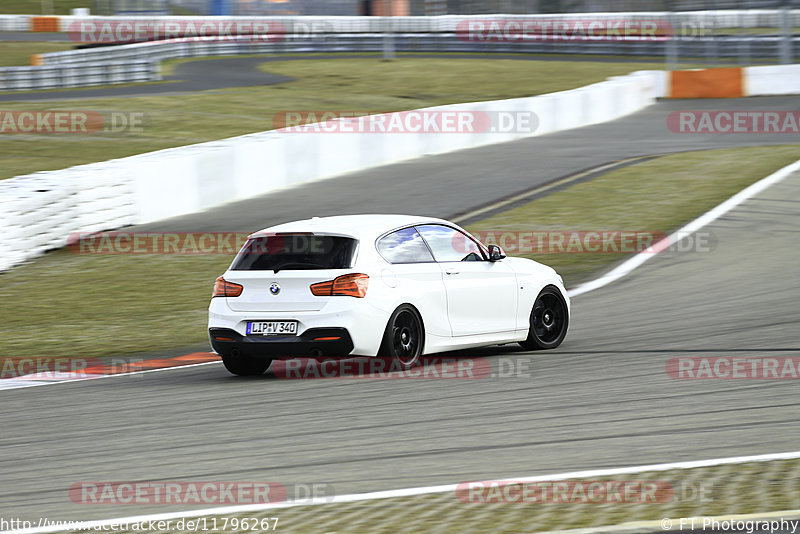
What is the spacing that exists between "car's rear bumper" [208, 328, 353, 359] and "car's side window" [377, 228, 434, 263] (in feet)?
2.78

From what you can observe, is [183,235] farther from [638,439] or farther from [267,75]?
[267,75]

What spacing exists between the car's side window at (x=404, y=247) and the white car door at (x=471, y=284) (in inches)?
4.1

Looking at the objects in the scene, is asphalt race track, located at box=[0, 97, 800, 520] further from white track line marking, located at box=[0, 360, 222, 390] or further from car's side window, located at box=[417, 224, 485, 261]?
car's side window, located at box=[417, 224, 485, 261]

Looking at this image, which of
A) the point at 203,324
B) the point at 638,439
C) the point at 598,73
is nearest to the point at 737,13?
the point at 598,73

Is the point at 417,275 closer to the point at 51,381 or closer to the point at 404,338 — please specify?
the point at 404,338

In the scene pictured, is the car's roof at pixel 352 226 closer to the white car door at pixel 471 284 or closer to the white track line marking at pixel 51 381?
the white car door at pixel 471 284

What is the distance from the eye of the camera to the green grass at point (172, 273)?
12.2m

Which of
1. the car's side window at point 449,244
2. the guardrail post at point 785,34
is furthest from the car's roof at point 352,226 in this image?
the guardrail post at point 785,34

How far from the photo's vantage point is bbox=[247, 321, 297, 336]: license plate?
29.8ft

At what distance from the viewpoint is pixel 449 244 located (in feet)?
33.2

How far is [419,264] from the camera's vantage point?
9.66 meters

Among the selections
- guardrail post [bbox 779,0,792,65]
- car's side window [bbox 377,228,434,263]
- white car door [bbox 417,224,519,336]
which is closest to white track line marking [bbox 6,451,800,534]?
car's side window [bbox 377,228,434,263]

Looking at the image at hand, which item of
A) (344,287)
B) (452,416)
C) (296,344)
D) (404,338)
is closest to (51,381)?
(296,344)

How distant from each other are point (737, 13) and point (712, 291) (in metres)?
31.3
